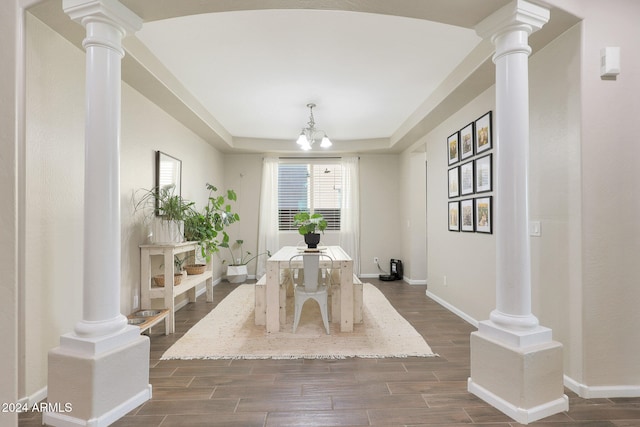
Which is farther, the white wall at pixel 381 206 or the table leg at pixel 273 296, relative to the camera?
the white wall at pixel 381 206

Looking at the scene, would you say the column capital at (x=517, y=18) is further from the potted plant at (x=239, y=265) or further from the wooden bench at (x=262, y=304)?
the potted plant at (x=239, y=265)

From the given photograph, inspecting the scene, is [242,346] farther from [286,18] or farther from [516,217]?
[286,18]

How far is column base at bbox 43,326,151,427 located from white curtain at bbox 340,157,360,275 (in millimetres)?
4651

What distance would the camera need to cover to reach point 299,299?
309 cm

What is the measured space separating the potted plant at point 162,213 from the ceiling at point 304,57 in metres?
0.98

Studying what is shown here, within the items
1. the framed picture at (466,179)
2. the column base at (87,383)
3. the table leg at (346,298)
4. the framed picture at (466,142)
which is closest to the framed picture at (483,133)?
the framed picture at (466,142)

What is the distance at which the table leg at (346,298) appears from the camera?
10.5 feet

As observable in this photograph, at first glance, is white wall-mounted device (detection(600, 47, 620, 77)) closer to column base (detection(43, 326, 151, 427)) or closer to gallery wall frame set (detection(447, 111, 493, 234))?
gallery wall frame set (detection(447, 111, 493, 234))

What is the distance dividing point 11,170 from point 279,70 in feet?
9.54

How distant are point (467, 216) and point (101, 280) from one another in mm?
3230

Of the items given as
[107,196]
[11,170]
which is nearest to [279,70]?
[107,196]

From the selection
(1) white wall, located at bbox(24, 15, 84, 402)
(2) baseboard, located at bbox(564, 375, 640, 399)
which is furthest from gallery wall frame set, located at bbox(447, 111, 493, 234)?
(1) white wall, located at bbox(24, 15, 84, 402)

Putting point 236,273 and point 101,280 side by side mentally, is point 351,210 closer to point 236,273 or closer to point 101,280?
point 236,273

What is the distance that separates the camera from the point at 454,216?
12.5ft
